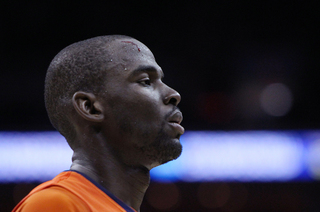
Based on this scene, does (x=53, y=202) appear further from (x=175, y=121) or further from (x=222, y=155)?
(x=222, y=155)

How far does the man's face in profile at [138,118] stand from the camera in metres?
1.68

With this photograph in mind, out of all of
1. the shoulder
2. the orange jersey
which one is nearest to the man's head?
the orange jersey

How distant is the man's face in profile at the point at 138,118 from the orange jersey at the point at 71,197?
0.67 ft

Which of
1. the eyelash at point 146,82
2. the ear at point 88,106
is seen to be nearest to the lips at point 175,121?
the eyelash at point 146,82

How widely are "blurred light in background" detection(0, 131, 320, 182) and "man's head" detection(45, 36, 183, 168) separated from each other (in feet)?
13.9

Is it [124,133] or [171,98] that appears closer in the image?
[124,133]

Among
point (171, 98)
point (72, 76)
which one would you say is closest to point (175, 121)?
point (171, 98)

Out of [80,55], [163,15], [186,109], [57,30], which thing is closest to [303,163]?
[186,109]

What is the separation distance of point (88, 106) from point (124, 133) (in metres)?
0.22

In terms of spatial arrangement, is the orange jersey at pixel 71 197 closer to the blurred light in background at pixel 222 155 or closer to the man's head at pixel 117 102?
the man's head at pixel 117 102

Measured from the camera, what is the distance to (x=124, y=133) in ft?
5.52

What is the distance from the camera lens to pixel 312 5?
21.5 ft

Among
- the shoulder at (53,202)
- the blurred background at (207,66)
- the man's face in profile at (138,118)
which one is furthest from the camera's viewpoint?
the blurred background at (207,66)

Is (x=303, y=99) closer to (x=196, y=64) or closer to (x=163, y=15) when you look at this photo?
(x=196, y=64)
